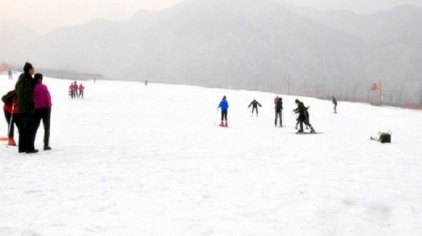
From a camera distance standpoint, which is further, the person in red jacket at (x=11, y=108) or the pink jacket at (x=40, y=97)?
the person in red jacket at (x=11, y=108)

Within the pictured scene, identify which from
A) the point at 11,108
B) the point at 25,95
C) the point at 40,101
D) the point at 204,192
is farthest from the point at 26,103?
the point at 204,192

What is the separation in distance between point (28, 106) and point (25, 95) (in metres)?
0.28

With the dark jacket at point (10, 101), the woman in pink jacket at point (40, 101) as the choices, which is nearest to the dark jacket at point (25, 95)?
the woman in pink jacket at point (40, 101)

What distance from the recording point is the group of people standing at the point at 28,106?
1062 centimetres

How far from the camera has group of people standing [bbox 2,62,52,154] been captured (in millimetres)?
10625

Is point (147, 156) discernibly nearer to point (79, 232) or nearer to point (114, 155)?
point (114, 155)

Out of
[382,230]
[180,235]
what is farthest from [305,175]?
[180,235]

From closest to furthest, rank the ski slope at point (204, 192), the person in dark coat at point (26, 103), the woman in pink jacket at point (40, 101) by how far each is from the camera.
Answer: the ski slope at point (204, 192) → the person in dark coat at point (26, 103) → the woman in pink jacket at point (40, 101)

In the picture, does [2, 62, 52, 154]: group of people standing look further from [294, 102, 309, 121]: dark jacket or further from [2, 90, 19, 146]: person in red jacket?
[294, 102, 309, 121]: dark jacket

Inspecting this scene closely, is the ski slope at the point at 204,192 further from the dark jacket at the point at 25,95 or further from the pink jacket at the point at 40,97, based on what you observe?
the pink jacket at the point at 40,97

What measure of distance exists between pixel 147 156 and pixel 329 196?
5462 millimetres

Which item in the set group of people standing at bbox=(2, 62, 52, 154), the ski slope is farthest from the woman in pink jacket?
the ski slope

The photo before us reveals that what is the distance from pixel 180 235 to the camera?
18.1 feet

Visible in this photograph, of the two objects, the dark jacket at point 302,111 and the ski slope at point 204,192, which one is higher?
the dark jacket at point 302,111
